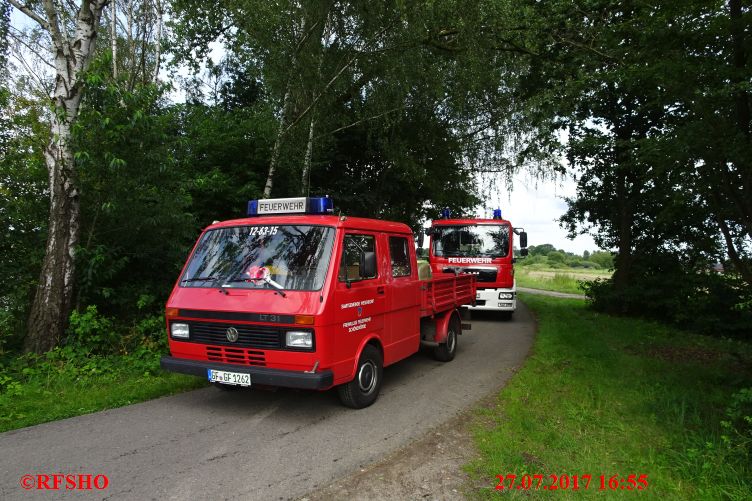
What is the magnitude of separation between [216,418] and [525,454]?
3169mm

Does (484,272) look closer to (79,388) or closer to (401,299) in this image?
(401,299)

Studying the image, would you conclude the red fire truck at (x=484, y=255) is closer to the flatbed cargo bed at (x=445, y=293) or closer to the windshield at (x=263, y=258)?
the flatbed cargo bed at (x=445, y=293)

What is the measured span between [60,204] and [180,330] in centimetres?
337

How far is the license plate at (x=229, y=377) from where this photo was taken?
4441 mm

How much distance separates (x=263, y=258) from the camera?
4930 mm

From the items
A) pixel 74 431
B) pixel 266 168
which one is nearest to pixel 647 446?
pixel 74 431

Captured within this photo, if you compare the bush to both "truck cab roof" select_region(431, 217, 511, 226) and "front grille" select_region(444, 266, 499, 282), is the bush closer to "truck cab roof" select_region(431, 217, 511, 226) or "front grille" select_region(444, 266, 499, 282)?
"front grille" select_region(444, 266, 499, 282)

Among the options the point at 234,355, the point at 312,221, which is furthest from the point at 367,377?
A: the point at 312,221

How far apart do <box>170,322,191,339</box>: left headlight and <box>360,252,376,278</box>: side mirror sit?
2042 mm

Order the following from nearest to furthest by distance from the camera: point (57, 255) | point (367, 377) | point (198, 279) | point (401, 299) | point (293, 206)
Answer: point (198, 279) < point (367, 377) < point (293, 206) < point (401, 299) < point (57, 255)

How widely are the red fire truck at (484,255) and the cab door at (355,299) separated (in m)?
6.39

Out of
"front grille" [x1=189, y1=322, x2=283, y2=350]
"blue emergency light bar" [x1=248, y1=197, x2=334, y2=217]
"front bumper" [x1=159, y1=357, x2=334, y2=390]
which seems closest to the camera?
"front bumper" [x1=159, y1=357, x2=334, y2=390]

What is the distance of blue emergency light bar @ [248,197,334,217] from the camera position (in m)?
5.48

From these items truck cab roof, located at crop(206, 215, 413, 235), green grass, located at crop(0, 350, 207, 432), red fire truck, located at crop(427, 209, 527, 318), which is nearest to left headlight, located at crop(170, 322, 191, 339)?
green grass, located at crop(0, 350, 207, 432)
